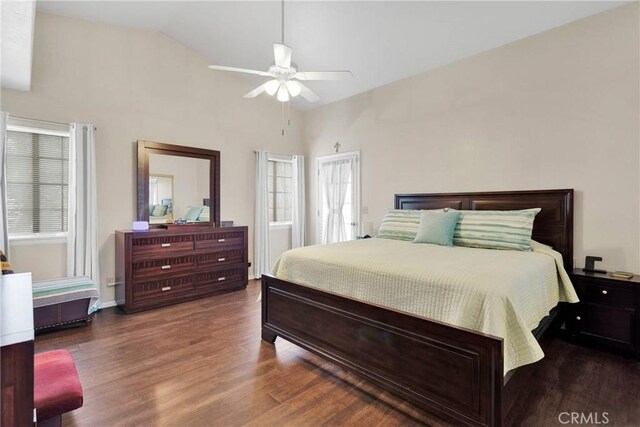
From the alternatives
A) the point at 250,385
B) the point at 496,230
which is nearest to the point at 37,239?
the point at 250,385

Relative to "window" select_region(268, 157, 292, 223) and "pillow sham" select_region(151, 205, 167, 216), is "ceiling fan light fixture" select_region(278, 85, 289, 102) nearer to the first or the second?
"pillow sham" select_region(151, 205, 167, 216)

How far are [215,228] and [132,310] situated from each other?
1384 millimetres

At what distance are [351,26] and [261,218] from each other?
310 centimetres

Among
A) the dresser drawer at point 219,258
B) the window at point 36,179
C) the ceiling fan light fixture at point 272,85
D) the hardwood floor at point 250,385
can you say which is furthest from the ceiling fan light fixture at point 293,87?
the window at point 36,179

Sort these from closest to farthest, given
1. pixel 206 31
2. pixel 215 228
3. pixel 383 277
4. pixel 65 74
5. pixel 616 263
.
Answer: pixel 383 277, pixel 616 263, pixel 65 74, pixel 206 31, pixel 215 228

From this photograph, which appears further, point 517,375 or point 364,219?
point 364,219

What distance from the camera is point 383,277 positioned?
7.00 feet

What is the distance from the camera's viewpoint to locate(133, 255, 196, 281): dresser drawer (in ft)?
12.1

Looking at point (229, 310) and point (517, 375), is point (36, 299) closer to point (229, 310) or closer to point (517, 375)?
point (229, 310)

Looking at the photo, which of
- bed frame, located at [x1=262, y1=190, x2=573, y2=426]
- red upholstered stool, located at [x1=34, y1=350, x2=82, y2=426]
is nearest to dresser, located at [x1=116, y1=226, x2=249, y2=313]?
bed frame, located at [x1=262, y1=190, x2=573, y2=426]

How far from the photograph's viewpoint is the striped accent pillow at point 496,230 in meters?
2.87

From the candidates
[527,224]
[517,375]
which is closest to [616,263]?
[527,224]

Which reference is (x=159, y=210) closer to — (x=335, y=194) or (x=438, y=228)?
(x=335, y=194)

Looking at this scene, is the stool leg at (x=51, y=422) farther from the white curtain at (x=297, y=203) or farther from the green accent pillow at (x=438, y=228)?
the white curtain at (x=297, y=203)
